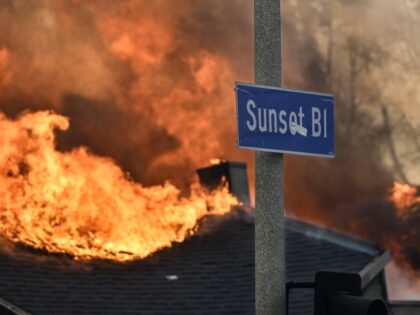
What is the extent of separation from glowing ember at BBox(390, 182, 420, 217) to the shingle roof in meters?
11.1

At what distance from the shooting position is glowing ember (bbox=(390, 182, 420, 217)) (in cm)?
3212

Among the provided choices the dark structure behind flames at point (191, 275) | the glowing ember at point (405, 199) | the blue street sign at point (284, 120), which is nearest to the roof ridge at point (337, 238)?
the dark structure behind flames at point (191, 275)

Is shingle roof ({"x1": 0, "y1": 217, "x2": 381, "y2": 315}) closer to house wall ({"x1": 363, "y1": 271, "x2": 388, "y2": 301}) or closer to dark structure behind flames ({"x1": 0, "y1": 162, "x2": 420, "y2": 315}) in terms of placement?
dark structure behind flames ({"x1": 0, "y1": 162, "x2": 420, "y2": 315})

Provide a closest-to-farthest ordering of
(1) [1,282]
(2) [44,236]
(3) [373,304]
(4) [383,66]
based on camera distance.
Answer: (3) [373,304] < (1) [1,282] < (2) [44,236] < (4) [383,66]

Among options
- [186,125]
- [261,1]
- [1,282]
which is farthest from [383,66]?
[261,1]

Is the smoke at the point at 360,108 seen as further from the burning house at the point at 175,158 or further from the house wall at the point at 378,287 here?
the house wall at the point at 378,287

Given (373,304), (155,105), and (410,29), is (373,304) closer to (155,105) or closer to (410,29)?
(155,105)

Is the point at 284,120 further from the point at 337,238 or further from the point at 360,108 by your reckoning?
the point at 360,108

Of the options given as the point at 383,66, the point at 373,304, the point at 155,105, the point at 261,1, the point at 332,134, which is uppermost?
the point at 383,66

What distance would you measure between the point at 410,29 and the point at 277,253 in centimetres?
2930

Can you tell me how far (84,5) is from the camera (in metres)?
25.3

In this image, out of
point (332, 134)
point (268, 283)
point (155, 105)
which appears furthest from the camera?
point (155, 105)

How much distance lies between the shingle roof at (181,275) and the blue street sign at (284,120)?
420 inches

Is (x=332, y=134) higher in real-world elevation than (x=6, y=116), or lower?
lower
